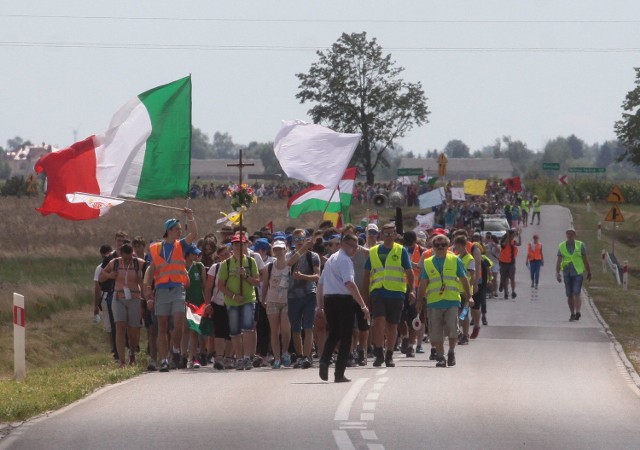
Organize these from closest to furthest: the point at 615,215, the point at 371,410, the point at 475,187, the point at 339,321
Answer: the point at 371,410 → the point at 339,321 → the point at 615,215 → the point at 475,187

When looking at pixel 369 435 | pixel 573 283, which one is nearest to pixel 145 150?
pixel 369 435

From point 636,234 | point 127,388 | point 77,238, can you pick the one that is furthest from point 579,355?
point 636,234

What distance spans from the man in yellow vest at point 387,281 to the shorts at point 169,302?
2.33m

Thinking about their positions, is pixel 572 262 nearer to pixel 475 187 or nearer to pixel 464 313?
pixel 464 313

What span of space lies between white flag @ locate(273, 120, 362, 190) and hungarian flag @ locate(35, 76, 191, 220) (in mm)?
2872

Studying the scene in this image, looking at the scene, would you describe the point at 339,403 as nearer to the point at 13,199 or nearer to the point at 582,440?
the point at 582,440

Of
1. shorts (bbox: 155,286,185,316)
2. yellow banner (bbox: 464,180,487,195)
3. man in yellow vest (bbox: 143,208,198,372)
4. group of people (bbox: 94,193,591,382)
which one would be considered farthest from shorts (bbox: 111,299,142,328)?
yellow banner (bbox: 464,180,487,195)

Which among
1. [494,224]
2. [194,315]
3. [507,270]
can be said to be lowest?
[494,224]

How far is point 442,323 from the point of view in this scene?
62.9 ft

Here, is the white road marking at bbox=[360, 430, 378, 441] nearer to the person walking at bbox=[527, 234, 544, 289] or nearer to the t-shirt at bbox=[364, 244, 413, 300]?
the t-shirt at bbox=[364, 244, 413, 300]

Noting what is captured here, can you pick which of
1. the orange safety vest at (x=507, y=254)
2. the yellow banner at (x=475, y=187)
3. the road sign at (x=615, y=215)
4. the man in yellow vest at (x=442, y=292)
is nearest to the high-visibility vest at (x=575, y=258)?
the orange safety vest at (x=507, y=254)

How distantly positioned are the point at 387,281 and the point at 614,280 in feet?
88.9

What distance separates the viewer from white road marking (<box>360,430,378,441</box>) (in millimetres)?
Result: 11891

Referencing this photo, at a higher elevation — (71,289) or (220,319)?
(220,319)
